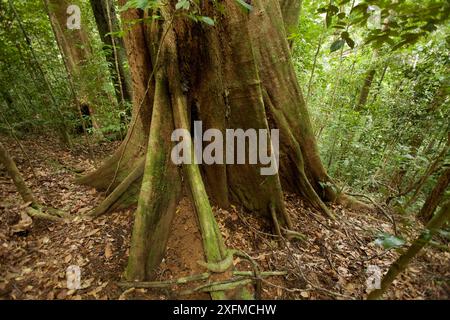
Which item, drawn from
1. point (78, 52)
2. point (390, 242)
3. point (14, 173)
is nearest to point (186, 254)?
point (390, 242)

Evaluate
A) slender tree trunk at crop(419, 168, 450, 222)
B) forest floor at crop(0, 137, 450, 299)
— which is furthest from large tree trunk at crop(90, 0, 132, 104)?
slender tree trunk at crop(419, 168, 450, 222)

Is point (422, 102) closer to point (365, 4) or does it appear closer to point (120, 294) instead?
point (365, 4)

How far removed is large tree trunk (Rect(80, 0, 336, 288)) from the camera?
2.41 meters

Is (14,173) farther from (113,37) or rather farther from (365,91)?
(365,91)

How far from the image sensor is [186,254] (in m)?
2.49

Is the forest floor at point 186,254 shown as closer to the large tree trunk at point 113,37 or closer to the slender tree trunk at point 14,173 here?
the slender tree trunk at point 14,173

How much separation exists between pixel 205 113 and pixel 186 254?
1585 millimetres

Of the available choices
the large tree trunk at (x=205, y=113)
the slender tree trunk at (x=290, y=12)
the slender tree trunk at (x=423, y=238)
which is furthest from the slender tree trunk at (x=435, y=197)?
the slender tree trunk at (x=290, y=12)

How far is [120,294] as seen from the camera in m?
2.15

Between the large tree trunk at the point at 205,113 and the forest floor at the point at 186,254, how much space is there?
209 mm

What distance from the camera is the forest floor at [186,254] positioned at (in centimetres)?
221

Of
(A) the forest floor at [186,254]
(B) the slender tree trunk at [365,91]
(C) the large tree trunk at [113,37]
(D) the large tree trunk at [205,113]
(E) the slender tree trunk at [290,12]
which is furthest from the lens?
(B) the slender tree trunk at [365,91]

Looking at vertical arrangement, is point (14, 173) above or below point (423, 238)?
above
